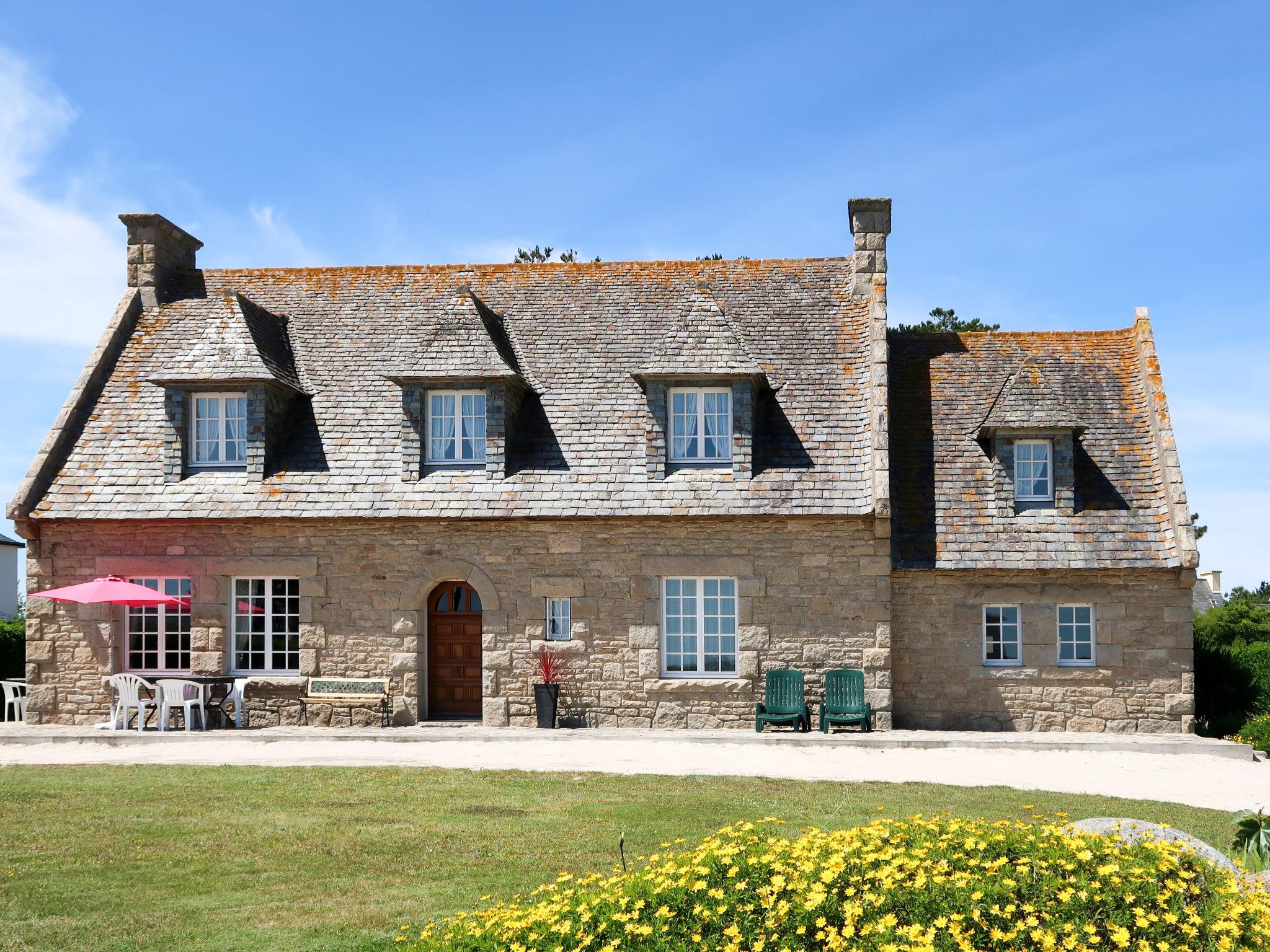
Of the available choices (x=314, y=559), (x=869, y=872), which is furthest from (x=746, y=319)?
(x=869, y=872)

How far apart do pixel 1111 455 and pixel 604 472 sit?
8314 mm

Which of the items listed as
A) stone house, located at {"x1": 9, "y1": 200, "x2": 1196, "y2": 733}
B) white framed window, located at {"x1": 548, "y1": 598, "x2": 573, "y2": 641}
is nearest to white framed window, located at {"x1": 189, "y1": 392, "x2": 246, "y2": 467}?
stone house, located at {"x1": 9, "y1": 200, "x2": 1196, "y2": 733}

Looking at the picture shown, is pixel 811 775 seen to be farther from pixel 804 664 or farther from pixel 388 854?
pixel 388 854

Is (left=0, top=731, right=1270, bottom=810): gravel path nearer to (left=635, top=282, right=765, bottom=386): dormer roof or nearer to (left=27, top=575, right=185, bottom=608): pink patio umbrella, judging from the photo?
(left=27, top=575, right=185, bottom=608): pink patio umbrella

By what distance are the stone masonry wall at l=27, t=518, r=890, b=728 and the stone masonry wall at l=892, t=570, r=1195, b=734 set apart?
0.83 metres

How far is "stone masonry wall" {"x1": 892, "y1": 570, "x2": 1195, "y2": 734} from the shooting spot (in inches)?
689

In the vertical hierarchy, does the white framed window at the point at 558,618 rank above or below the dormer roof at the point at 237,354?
below

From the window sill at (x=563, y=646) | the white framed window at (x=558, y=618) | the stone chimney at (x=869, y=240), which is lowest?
the window sill at (x=563, y=646)

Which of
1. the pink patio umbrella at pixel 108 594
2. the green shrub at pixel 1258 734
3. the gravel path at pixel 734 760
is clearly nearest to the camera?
the gravel path at pixel 734 760

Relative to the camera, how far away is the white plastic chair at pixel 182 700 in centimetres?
1725

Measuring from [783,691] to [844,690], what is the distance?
35.1 inches

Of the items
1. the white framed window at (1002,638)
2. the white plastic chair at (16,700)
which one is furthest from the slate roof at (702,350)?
the white plastic chair at (16,700)

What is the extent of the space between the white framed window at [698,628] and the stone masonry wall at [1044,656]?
2.55 meters

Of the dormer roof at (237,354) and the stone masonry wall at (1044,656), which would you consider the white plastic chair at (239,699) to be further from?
the stone masonry wall at (1044,656)
